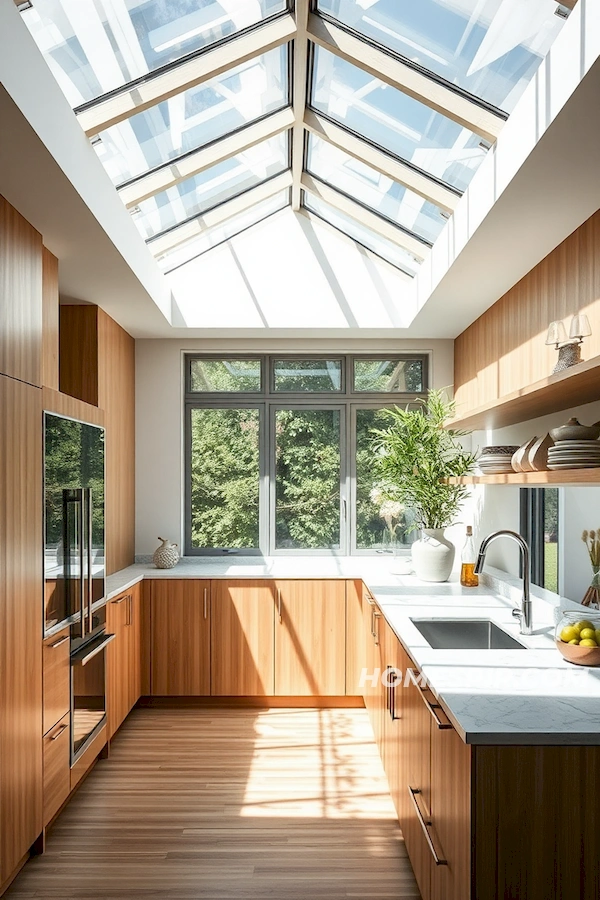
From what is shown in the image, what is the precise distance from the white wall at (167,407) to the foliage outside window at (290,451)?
0.12 m

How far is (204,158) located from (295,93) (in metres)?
0.58

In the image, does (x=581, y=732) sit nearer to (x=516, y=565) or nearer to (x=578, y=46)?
(x=578, y=46)

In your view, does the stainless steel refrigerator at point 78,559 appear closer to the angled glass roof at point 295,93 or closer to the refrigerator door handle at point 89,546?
the refrigerator door handle at point 89,546

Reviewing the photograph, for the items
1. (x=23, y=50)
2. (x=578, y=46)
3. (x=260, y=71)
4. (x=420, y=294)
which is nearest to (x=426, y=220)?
(x=420, y=294)

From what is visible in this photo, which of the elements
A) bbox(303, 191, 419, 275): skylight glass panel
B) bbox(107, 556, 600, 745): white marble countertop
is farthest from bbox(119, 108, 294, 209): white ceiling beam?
bbox(107, 556, 600, 745): white marble countertop

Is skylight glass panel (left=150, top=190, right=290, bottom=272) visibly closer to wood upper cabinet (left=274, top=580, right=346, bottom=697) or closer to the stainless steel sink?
wood upper cabinet (left=274, top=580, right=346, bottom=697)

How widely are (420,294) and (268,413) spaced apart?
157 cm

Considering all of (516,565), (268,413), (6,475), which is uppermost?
(268,413)

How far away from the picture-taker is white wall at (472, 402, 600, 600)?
2984 mm

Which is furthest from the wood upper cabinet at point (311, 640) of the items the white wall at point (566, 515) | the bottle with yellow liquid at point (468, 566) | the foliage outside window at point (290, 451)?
the white wall at point (566, 515)

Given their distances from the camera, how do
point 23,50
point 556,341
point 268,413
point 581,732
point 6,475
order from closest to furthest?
point 581,732, point 23,50, point 6,475, point 556,341, point 268,413

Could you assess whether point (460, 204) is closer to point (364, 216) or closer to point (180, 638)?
point (364, 216)

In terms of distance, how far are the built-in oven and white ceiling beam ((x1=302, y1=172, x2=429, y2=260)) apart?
273cm

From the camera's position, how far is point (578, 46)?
6.38 ft
